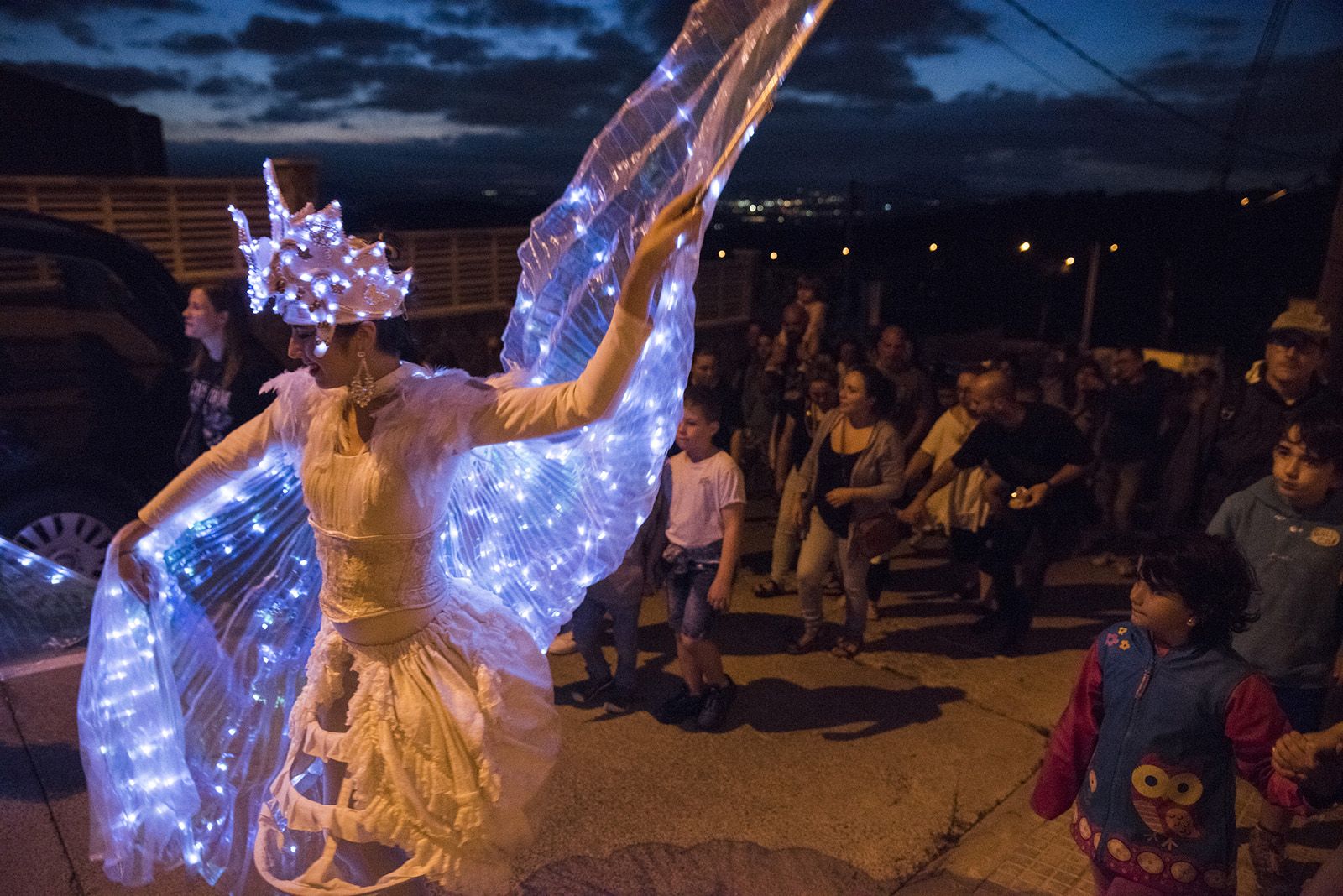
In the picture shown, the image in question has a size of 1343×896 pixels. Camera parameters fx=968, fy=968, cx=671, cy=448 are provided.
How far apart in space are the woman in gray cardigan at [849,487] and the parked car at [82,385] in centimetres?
380

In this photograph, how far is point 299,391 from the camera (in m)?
2.71

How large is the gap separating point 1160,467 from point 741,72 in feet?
23.5

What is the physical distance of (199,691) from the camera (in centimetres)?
300

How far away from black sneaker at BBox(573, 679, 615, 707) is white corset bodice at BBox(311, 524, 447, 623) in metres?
2.35

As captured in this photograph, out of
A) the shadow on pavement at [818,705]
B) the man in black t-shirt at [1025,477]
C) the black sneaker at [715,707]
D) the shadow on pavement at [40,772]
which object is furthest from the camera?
the man in black t-shirt at [1025,477]

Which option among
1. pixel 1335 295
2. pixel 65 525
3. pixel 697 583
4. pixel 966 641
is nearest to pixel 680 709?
pixel 697 583

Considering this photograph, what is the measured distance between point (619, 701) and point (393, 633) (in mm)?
2357

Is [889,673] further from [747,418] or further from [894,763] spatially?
[747,418]

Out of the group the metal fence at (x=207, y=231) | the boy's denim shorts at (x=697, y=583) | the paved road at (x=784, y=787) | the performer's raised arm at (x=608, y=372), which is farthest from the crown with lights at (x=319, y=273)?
the metal fence at (x=207, y=231)

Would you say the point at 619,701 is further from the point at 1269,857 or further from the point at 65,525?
the point at 65,525

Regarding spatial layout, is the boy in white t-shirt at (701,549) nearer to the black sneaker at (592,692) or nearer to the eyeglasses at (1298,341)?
the black sneaker at (592,692)

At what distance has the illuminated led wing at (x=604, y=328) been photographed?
8.03ft

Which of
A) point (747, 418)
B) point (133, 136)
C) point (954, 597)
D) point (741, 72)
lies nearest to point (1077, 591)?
point (954, 597)

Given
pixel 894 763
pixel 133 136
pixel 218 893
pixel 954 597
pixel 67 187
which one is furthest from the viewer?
pixel 133 136
